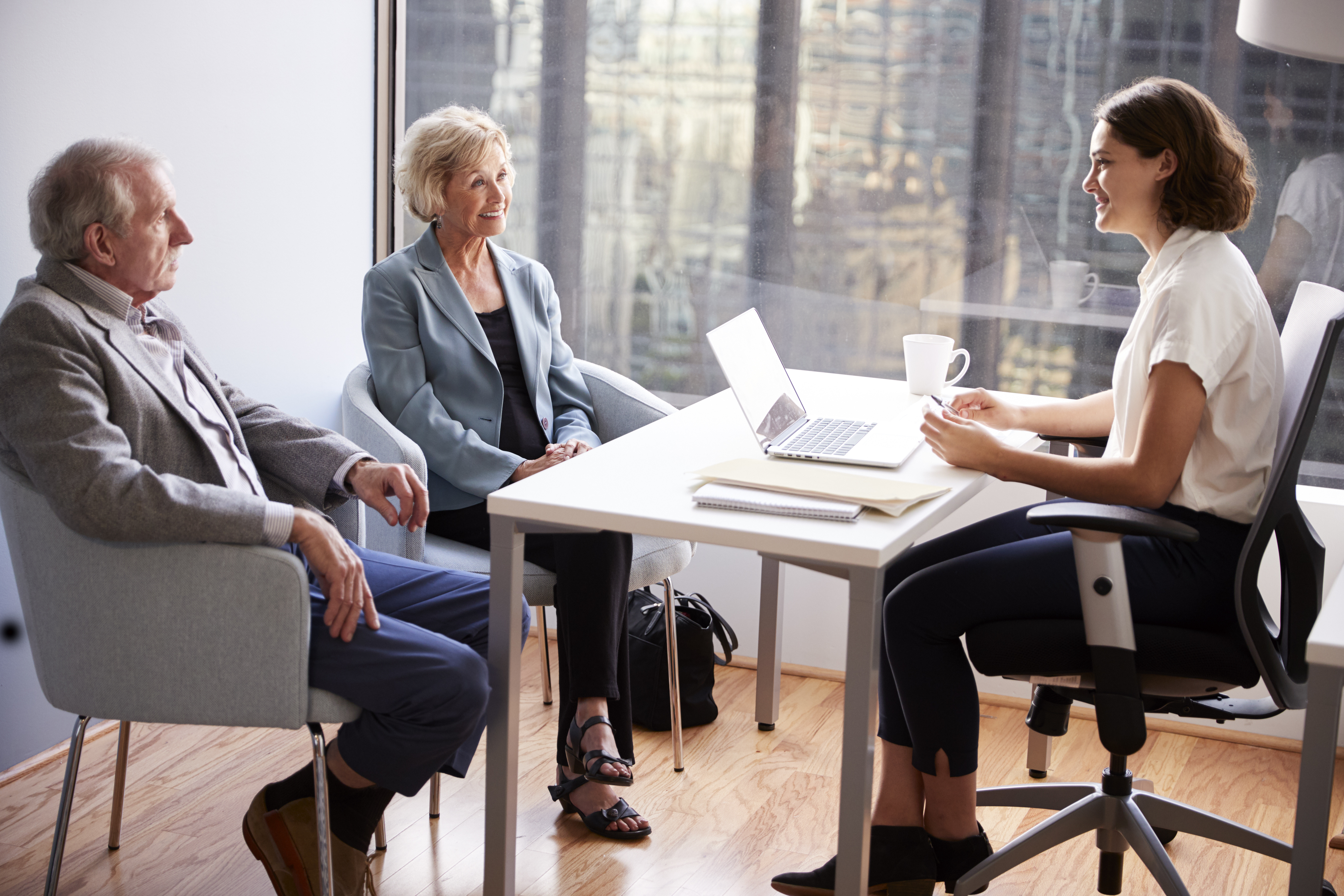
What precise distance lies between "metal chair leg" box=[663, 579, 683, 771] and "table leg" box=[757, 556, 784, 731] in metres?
0.26

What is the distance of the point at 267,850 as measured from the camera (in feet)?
6.34

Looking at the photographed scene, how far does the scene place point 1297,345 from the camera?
76.0 inches

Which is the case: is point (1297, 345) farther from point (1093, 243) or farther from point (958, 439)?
point (1093, 243)

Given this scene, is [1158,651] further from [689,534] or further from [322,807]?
[322,807]

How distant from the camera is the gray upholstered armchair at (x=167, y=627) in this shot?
174cm

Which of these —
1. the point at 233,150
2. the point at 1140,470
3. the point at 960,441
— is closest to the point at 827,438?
the point at 960,441

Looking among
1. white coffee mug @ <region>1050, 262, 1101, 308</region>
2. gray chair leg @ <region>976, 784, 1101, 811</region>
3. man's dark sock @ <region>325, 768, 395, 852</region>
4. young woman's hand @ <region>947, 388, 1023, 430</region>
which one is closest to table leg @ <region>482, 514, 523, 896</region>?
man's dark sock @ <region>325, 768, 395, 852</region>

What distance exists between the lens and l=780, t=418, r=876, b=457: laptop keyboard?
2.08m

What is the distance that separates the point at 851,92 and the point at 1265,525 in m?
1.68

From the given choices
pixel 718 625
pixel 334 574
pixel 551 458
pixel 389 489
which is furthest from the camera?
pixel 718 625

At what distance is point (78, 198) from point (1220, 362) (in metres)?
1.64

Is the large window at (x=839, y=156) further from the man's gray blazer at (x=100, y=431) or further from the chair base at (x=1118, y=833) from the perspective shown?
the man's gray blazer at (x=100, y=431)

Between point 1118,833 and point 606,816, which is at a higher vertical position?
point 1118,833

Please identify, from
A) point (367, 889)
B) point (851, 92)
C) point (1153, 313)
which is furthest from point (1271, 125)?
point (367, 889)
